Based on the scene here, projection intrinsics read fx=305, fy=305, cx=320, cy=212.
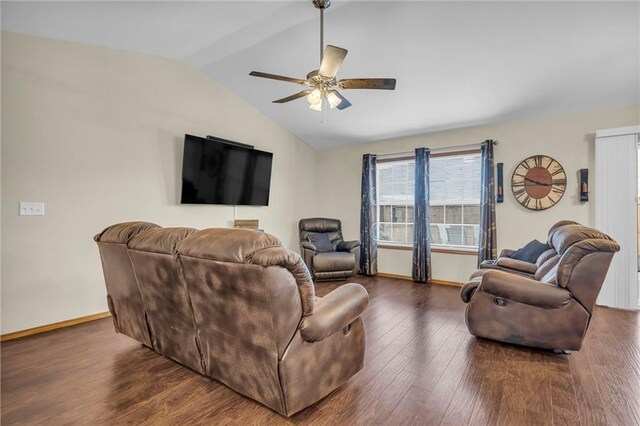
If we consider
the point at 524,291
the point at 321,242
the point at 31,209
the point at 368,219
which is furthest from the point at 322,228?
the point at 31,209

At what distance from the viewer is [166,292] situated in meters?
2.02

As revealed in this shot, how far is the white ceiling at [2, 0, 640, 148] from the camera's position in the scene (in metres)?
2.79

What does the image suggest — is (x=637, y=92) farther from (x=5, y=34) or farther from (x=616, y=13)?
(x=5, y=34)

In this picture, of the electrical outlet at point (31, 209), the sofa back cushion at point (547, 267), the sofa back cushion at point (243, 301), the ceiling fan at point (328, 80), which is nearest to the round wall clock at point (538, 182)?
the sofa back cushion at point (547, 267)

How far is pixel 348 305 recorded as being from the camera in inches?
74.2

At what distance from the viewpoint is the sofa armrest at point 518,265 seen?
334cm

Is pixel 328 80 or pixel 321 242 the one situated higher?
pixel 328 80

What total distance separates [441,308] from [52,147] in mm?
4634

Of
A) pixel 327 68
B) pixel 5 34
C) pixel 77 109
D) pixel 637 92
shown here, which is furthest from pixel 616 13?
pixel 5 34

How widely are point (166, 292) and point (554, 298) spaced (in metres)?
2.90

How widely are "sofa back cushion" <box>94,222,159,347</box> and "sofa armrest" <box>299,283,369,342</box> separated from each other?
4.78 feet

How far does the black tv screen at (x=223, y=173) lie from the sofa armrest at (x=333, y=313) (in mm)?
2979

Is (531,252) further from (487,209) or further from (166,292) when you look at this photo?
(166,292)

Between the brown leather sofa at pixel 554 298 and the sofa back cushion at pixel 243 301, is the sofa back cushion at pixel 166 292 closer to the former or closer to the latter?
the sofa back cushion at pixel 243 301
